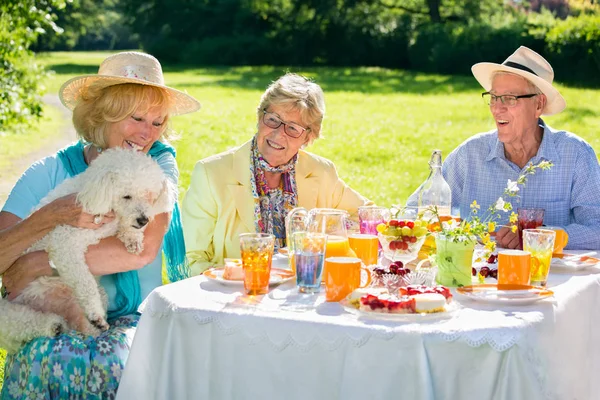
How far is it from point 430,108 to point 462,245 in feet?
57.7

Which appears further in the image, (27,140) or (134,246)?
(27,140)

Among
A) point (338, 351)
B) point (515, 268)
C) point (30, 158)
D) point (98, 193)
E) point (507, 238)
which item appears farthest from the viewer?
point (30, 158)

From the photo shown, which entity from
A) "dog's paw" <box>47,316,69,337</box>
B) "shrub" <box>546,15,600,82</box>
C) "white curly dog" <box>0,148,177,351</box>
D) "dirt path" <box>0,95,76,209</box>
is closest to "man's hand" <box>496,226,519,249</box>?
"white curly dog" <box>0,148,177,351</box>

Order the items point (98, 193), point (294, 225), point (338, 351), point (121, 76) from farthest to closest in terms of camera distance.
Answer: point (121, 76) < point (98, 193) < point (294, 225) < point (338, 351)

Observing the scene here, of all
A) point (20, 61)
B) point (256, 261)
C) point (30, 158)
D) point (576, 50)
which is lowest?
point (30, 158)

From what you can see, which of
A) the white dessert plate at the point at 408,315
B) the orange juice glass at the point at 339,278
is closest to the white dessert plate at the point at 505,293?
the white dessert plate at the point at 408,315

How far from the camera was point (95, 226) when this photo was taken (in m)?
3.48

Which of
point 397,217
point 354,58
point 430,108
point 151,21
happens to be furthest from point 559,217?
point 151,21

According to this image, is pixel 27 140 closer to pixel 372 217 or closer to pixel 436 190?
pixel 436 190

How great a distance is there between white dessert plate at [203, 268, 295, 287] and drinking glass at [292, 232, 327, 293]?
0.34ft

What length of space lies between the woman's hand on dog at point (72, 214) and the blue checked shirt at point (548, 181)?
211 cm

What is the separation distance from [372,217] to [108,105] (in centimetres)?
134

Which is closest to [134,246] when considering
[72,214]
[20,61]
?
[72,214]

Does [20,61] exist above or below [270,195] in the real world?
above
